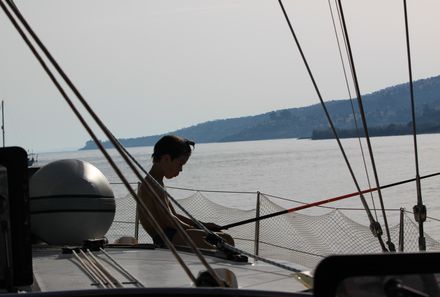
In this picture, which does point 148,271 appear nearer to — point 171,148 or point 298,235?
point 171,148

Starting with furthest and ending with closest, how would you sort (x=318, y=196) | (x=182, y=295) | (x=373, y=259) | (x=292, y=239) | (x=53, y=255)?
(x=318, y=196) → (x=292, y=239) → (x=53, y=255) → (x=182, y=295) → (x=373, y=259)

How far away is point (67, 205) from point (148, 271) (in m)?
1.47

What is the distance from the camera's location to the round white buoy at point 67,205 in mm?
7000

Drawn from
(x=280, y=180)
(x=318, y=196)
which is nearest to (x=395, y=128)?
(x=280, y=180)

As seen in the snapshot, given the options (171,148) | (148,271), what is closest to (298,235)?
(171,148)

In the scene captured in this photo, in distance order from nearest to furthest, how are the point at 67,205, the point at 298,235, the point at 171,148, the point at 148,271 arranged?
the point at 148,271 < the point at 67,205 < the point at 171,148 < the point at 298,235

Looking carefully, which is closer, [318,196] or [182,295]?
[182,295]

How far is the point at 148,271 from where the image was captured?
18.7 ft

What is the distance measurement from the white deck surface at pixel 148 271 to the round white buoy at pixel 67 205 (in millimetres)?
190

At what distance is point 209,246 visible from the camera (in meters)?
7.16

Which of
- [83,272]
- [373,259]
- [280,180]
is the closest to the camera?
[373,259]

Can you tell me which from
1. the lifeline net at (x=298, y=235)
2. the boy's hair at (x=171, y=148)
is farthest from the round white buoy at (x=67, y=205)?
the lifeline net at (x=298, y=235)

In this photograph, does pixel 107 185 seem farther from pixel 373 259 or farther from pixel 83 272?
pixel 373 259

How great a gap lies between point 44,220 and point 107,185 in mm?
533
